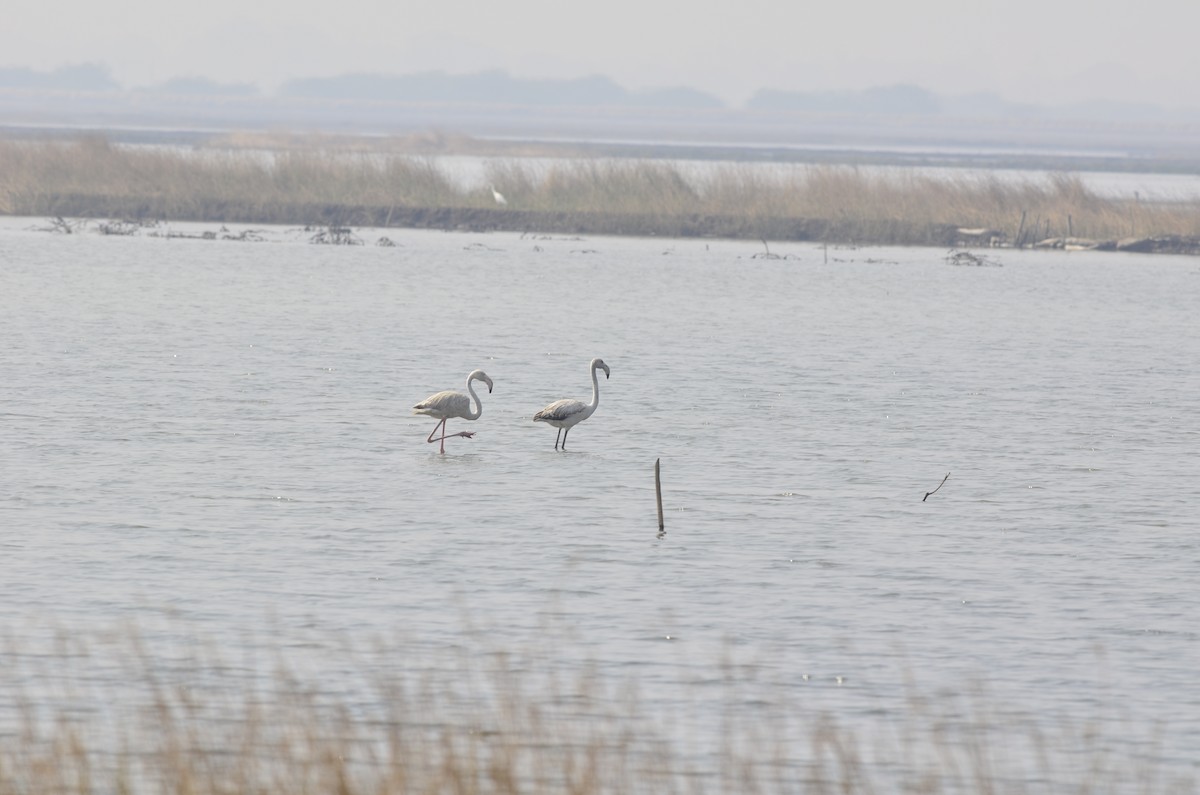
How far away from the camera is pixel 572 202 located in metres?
51.8

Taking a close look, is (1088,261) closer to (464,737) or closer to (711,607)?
(711,607)

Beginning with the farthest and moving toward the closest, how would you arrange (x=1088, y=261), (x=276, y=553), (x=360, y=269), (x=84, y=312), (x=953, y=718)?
(x=1088, y=261) → (x=360, y=269) → (x=84, y=312) → (x=276, y=553) → (x=953, y=718)

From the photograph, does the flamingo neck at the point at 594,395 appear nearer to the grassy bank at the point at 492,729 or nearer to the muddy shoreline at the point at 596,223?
the grassy bank at the point at 492,729

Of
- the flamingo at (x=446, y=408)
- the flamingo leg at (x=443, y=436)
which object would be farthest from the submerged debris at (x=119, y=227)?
the flamingo at (x=446, y=408)

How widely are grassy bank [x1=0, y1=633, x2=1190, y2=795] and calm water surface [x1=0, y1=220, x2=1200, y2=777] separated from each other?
190 millimetres

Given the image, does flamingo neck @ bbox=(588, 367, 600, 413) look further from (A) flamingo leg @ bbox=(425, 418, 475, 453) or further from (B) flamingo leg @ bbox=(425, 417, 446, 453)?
(B) flamingo leg @ bbox=(425, 417, 446, 453)

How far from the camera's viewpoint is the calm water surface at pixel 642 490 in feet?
36.9

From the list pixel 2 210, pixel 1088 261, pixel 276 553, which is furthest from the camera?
pixel 2 210

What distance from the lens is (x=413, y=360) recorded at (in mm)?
25891

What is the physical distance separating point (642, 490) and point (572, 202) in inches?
1411

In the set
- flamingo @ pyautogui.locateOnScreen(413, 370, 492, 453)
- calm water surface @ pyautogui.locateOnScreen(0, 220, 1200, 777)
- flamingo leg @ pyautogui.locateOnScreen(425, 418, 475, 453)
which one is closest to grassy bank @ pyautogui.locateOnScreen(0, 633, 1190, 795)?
calm water surface @ pyautogui.locateOnScreen(0, 220, 1200, 777)

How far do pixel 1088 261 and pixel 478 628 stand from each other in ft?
123

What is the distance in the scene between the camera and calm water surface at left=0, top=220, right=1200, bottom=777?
11.3m

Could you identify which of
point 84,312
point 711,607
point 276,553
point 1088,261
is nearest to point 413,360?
point 84,312
